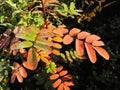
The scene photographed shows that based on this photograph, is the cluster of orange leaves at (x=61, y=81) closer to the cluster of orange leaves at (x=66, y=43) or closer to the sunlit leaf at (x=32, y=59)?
the cluster of orange leaves at (x=66, y=43)

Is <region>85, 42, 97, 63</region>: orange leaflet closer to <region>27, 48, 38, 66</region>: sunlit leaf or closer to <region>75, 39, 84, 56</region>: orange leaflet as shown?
<region>75, 39, 84, 56</region>: orange leaflet

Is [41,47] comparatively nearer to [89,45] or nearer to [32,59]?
[32,59]

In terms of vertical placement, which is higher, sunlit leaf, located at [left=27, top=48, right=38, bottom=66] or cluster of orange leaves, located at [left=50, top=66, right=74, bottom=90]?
sunlit leaf, located at [left=27, top=48, right=38, bottom=66]

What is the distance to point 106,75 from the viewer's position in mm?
2070

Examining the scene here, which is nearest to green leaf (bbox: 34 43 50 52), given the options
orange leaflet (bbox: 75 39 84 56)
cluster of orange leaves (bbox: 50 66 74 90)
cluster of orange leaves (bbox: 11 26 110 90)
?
cluster of orange leaves (bbox: 11 26 110 90)

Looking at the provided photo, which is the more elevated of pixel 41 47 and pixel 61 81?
pixel 41 47

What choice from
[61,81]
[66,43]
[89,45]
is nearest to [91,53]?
[89,45]

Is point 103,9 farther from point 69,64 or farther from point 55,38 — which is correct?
point 55,38

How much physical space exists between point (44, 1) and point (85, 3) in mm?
943

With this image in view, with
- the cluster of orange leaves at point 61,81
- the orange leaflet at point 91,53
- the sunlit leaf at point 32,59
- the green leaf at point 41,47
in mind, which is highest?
the green leaf at point 41,47

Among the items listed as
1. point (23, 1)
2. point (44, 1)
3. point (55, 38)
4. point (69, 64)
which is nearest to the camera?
point (55, 38)

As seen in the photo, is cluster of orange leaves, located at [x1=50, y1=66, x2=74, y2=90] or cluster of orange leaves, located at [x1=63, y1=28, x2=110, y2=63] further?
cluster of orange leaves, located at [x1=50, y1=66, x2=74, y2=90]

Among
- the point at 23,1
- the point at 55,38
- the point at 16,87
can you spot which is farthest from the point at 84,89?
the point at 23,1

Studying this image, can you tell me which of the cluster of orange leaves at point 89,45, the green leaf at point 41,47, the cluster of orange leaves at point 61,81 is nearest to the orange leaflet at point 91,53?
the cluster of orange leaves at point 89,45
